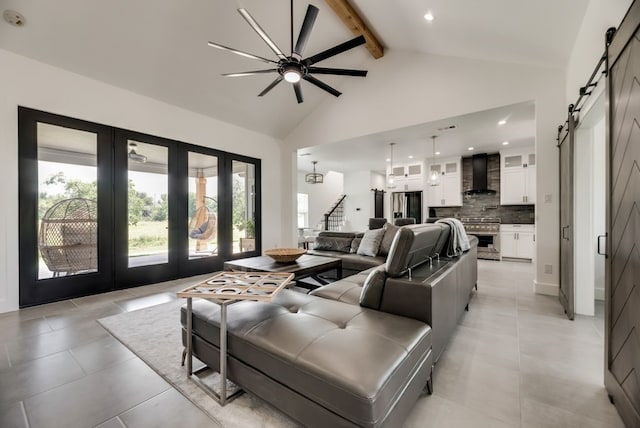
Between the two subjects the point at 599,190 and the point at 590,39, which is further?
the point at 599,190

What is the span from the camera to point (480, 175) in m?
7.04

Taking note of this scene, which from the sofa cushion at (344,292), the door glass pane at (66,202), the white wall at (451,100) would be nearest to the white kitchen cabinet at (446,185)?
the white wall at (451,100)

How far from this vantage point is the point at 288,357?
124 cm

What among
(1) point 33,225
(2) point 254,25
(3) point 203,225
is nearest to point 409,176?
(3) point 203,225

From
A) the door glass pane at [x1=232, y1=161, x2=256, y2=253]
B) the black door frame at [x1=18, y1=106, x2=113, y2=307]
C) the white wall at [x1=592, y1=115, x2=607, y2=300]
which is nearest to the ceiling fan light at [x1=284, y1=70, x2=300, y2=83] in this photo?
the black door frame at [x1=18, y1=106, x2=113, y2=307]

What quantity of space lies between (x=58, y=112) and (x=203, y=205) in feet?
7.67

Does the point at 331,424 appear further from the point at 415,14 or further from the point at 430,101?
the point at 430,101

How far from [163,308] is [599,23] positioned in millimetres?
5119

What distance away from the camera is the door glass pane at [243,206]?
5.70m

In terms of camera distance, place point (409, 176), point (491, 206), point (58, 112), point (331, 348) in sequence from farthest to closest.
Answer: point (409, 176) → point (491, 206) → point (58, 112) → point (331, 348)

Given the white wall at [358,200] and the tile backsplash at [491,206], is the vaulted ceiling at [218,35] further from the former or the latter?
the white wall at [358,200]

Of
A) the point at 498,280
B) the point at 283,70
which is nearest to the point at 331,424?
the point at 283,70

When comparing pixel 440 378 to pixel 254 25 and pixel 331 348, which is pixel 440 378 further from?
pixel 254 25

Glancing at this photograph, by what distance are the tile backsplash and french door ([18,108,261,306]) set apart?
6249mm
